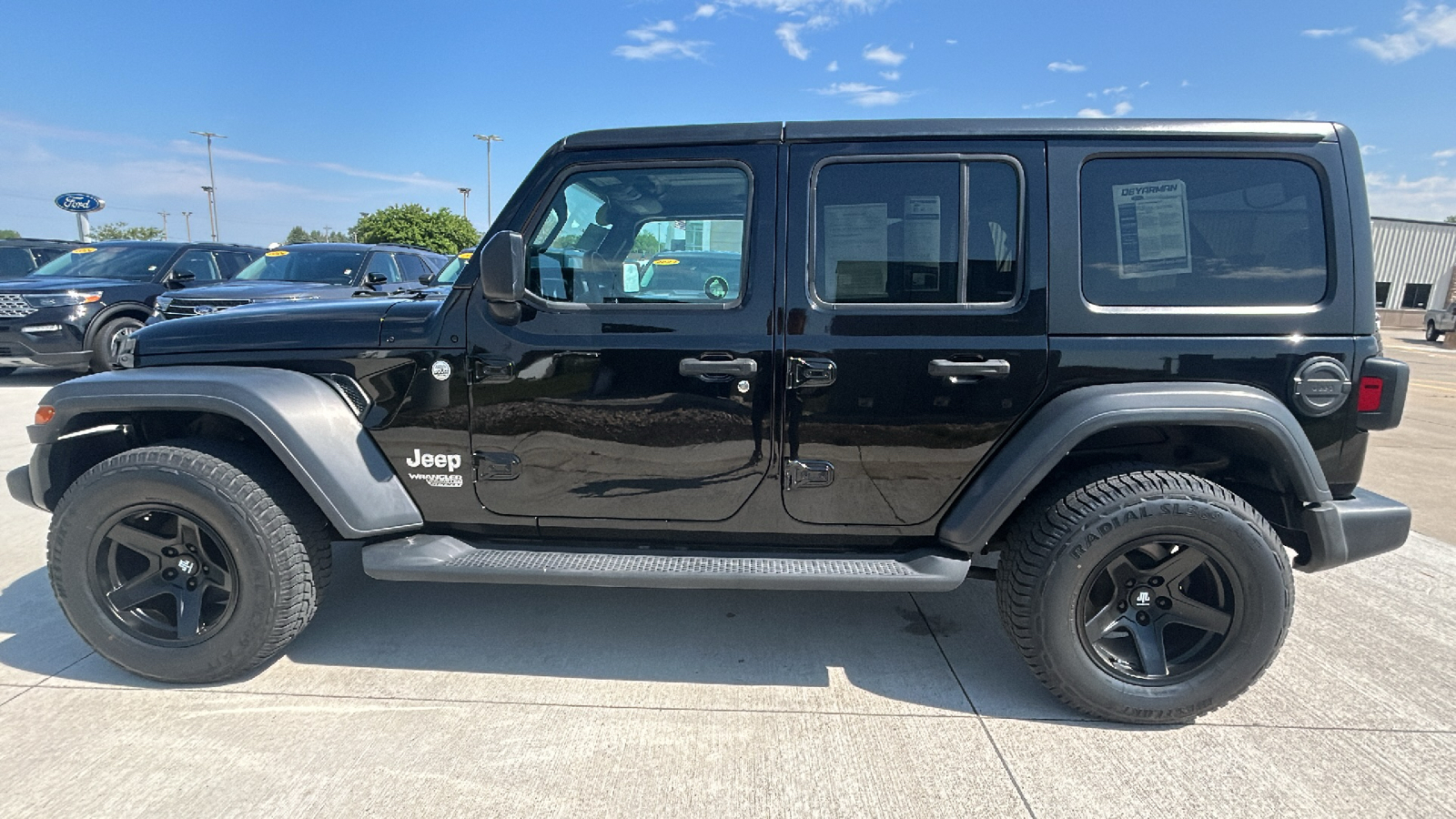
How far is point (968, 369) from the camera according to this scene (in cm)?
240

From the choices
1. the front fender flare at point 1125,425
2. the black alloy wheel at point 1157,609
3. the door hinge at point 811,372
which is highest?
the door hinge at point 811,372

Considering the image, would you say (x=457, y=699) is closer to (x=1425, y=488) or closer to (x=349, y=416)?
(x=349, y=416)

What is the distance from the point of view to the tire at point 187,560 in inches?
97.2

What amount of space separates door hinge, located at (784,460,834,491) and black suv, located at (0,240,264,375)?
26.0 ft

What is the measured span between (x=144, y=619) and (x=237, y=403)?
0.94 m

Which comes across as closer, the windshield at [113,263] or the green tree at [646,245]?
the green tree at [646,245]

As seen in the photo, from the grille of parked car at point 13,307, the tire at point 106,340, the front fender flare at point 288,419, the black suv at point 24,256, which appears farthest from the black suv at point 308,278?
the black suv at point 24,256

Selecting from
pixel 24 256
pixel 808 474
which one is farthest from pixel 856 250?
pixel 24 256

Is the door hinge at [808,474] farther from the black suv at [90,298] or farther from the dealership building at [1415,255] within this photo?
the dealership building at [1415,255]

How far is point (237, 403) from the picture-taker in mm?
2443

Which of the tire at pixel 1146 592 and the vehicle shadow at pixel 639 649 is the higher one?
the tire at pixel 1146 592

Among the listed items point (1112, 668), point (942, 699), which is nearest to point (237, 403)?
point (942, 699)

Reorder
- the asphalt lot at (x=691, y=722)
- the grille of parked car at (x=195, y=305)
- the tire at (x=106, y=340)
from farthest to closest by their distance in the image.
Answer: the tire at (x=106, y=340) → the grille of parked car at (x=195, y=305) → the asphalt lot at (x=691, y=722)

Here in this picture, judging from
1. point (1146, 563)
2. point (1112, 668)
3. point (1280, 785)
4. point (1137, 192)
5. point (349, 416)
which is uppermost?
point (1137, 192)
